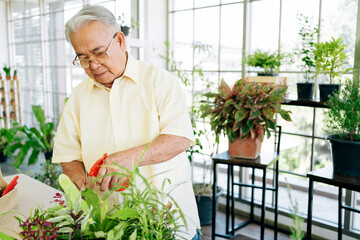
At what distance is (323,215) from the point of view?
3.21 metres

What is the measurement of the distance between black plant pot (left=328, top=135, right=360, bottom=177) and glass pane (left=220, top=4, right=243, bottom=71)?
171 cm

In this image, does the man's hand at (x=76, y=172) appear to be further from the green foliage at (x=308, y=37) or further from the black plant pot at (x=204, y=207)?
the black plant pot at (x=204, y=207)

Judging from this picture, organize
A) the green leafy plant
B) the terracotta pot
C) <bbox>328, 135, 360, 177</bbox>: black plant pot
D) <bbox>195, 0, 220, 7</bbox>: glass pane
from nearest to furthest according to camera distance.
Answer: the green leafy plant → <bbox>328, 135, 360, 177</bbox>: black plant pot → the terracotta pot → <bbox>195, 0, 220, 7</bbox>: glass pane

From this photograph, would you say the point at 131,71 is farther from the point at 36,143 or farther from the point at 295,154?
the point at 36,143

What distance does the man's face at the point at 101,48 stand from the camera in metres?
1.36

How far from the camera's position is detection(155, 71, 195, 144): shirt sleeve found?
4.76 feet

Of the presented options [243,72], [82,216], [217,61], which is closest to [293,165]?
[243,72]

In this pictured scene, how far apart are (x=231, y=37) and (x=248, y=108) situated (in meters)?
1.49

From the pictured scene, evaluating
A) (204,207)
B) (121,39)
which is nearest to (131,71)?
(121,39)

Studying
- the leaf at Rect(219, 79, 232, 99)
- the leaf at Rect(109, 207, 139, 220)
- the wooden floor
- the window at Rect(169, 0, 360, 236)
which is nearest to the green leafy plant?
the leaf at Rect(109, 207, 139, 220)

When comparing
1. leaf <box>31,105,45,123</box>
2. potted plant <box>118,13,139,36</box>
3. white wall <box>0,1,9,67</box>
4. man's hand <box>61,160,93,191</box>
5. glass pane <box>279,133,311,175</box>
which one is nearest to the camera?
man's hand <box>61,160,93,191</box>

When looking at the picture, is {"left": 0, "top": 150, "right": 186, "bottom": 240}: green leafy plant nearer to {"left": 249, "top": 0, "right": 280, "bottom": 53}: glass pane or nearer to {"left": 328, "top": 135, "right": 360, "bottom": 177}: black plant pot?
{"left": 328, "top": 135, "right": 360, "bottom": 177}: black plant pot

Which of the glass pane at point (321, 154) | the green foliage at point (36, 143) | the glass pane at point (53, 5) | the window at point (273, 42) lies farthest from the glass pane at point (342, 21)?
the glass pane at point (53, 5)

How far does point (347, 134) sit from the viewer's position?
2.07m
